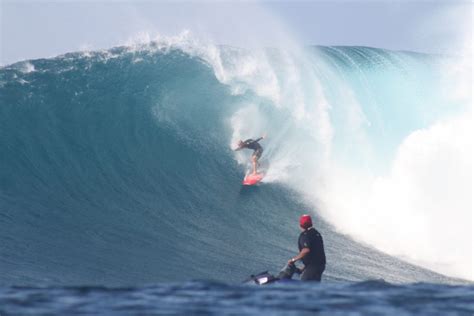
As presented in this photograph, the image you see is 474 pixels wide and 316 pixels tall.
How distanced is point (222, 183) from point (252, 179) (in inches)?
35.1

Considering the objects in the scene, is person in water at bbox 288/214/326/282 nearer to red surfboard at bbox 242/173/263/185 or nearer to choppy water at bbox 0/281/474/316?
choppy water at bbox 0/281/474/316

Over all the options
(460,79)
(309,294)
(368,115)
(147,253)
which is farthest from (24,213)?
(460,79)

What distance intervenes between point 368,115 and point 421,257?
35.8 feet

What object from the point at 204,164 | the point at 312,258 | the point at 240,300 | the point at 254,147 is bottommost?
the point at 240,300

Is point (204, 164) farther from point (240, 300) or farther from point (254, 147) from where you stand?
point (240, 300)

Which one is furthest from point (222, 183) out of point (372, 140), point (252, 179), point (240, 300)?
point (240, 300)

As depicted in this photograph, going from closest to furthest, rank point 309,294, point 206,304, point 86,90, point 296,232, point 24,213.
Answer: point 206,304
point 309,294
point 24,213
point 296,232
point 86,90

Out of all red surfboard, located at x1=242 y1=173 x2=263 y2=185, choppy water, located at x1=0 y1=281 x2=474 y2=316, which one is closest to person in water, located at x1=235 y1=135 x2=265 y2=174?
red surfboard, located at x1=242 y1=173 x2=263 y2=185

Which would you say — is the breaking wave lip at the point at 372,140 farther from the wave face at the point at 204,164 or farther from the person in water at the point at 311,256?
the person in water at the point at 311,256

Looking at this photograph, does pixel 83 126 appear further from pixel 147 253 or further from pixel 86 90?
pixel 147 253

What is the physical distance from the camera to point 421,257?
16.1m

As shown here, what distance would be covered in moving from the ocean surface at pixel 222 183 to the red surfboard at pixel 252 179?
0.64 ft

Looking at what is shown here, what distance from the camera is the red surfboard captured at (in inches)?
744

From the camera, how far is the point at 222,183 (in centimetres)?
1852
